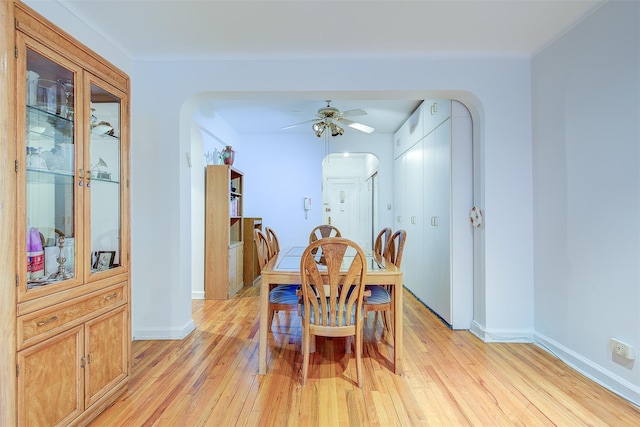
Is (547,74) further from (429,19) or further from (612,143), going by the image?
(429,19)

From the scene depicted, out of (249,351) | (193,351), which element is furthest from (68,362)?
(249,351)

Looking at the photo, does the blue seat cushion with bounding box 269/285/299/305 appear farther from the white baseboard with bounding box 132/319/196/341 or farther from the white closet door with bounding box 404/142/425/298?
the white closet door with bounding box 404/142/425/298

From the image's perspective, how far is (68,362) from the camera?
5.11ft

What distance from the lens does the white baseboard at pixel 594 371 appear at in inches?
75.2

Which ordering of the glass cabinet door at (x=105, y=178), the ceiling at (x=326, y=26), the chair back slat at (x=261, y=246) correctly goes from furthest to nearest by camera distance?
the chair back slat at (x=261, y=246), the ceiling at (x=326, y=26), the glass cabinet door at (x=105, y=178)

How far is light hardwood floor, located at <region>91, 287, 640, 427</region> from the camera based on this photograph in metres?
1.75

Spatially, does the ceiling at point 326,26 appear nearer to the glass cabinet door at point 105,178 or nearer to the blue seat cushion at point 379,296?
the glass cabinet door at point 105,178

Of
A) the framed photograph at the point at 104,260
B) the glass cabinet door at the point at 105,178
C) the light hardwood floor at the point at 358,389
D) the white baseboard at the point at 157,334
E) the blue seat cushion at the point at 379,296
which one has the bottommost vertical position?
the light hardwood floor at the point at 358,389

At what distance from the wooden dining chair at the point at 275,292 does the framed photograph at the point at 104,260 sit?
3.23 ft

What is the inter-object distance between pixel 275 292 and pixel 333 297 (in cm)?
81

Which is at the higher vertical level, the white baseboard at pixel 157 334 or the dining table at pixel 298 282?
the dining table at pixel 298 282

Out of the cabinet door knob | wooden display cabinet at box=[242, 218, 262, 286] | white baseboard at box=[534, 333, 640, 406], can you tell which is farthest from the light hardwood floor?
wooden display cabinet at box=[242, 218, 262, 286]

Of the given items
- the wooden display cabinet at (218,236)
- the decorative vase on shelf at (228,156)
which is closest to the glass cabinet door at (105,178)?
the wooden display cabinet at (218,236)

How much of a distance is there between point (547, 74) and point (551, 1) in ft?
2.21
